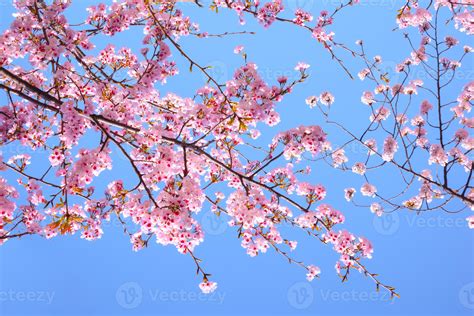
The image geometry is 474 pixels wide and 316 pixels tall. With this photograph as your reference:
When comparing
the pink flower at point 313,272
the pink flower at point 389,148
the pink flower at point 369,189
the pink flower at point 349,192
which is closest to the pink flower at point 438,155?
the pink flower at point 389,148

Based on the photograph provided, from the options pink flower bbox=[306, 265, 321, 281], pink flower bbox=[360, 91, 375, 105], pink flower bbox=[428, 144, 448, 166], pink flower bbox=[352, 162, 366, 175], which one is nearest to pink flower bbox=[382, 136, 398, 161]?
pink flower bbox=[428, 144, 448, 166]

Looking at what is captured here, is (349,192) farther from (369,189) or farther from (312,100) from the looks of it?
(312,100)

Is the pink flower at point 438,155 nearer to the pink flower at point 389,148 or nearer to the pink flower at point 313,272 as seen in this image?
the pink flower at point 389,148

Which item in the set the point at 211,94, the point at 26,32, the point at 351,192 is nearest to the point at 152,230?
the point at 211,94

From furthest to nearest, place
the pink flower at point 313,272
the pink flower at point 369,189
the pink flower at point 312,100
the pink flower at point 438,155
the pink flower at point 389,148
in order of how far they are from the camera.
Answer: the pink flower at point 369,189 → the pink flower at point 312,100 → the pink flower at point 389,148 → the pink flower at point 438,155 → the pink flower at point 313,272

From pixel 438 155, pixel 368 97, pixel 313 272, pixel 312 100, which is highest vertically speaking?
pixel 368 97

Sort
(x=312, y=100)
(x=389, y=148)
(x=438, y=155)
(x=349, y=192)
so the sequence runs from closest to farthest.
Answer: (x=438, y=155) → (x=389, y=148) → (x=312, y=100) → (x=349, y=192)

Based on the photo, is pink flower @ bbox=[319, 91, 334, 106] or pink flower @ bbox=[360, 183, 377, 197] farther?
pink flower @ bbox=[360, 183, 377, 197]

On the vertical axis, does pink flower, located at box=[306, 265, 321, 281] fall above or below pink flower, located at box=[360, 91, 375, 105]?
below

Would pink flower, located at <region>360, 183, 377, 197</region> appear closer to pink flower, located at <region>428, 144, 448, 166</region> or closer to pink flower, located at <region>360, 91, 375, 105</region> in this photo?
pink flower, located at <region>428, 144, 448, 166</region>

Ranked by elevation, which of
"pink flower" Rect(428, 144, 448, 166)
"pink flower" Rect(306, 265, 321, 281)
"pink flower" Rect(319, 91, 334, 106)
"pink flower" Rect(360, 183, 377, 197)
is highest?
"pink flower" Rect(319, 91, 334, 106)

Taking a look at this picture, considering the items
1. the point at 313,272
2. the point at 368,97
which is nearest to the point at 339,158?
the point at 368,97

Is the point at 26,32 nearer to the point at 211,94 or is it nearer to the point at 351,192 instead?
the point at 211,94

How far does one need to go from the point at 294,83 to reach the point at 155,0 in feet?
7.08
